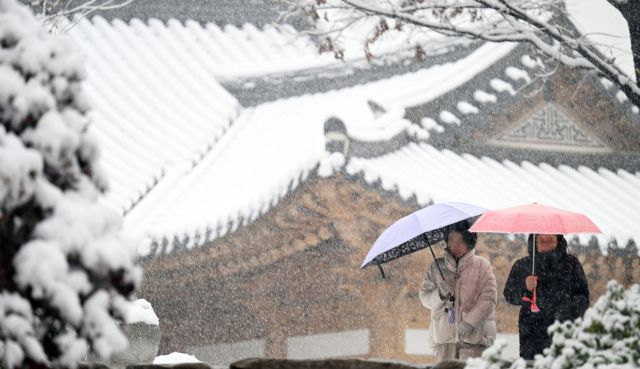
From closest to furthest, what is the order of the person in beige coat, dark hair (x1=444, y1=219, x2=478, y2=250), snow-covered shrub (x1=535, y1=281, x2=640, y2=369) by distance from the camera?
snow-covered shrub (x1=535, y1=281, x2=640, y2=369) → the person in beige coat → dark hair (x1=444, y1=219, x2=478, y2=250)

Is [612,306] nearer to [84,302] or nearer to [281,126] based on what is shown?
[84,302]

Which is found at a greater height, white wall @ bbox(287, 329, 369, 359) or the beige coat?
the beige coat

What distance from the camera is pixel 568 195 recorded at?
6.89m

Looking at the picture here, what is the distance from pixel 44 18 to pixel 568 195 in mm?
5116

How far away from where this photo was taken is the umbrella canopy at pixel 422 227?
3.81m

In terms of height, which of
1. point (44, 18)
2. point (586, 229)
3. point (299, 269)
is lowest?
Result: point (299, 269)

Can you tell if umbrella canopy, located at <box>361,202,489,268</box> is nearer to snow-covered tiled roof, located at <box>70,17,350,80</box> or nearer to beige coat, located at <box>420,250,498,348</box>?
beige coat, located at <box>420,250,498,348</box>

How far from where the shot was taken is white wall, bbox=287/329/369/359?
638cm

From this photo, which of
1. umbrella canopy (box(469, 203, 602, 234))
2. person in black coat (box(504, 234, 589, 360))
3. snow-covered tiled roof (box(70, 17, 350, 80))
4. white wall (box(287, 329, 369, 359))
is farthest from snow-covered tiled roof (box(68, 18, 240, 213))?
person in black coat (box(504, 234, 589, 360))

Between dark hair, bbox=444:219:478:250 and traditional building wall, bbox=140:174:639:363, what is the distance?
4.45 ft

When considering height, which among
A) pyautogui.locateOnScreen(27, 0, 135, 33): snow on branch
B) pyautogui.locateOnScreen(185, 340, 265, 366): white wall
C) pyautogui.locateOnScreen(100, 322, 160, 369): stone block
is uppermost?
pyautogui.locateOnScreen(27, 0, 135, 33): snow on branch

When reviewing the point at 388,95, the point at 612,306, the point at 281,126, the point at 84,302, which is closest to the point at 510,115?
the point at 388,95

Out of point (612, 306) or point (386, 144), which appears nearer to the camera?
point (612, 306)

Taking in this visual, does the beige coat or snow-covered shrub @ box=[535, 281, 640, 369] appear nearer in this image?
snow-covered shrub @ box=[535, 281, 640, 369]
